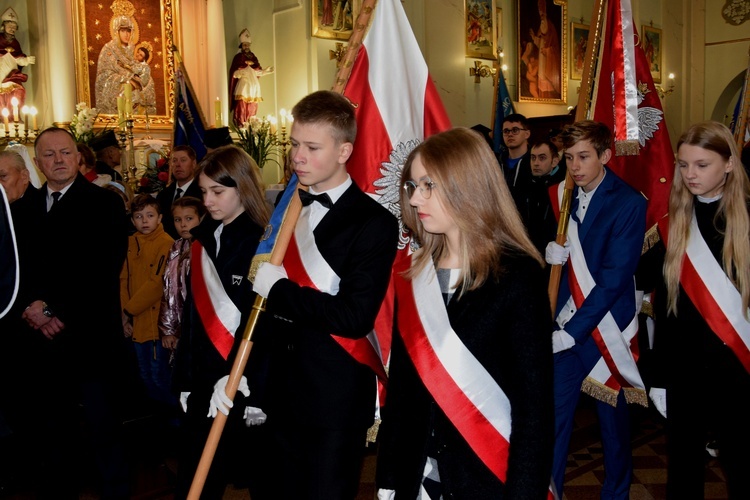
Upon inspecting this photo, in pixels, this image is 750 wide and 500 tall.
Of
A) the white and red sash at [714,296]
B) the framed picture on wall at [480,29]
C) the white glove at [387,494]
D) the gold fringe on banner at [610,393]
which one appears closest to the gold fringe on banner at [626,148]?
the white and red sash at [714,296]

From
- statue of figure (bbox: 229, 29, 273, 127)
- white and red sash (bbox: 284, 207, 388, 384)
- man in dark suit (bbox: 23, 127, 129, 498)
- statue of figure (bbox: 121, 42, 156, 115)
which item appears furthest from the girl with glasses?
statue of figure (bbox: 121, 42, 156, 115)

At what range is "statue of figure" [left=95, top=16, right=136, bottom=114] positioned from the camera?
390 inches

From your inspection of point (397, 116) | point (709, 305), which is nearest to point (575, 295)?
point (709, 305)

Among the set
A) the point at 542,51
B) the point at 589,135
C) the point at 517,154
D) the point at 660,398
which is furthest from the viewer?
the point at 542,51

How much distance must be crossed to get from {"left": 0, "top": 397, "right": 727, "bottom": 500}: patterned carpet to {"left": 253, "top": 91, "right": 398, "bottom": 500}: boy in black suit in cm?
145

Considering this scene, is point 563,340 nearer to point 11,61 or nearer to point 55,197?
point 55,197

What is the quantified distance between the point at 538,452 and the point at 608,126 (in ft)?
7.58

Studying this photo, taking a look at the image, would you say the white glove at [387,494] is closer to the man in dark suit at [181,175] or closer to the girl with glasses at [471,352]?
the girl with glasses at [471,352]

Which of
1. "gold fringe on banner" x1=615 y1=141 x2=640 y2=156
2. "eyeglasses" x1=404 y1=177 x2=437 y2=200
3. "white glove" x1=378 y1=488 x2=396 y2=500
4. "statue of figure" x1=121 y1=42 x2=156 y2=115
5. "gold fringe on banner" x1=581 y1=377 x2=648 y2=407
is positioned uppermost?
"statue of figure" x1=121 y1=42 x2=156 y2=115

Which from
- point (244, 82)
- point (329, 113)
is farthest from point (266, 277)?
point (244, 82)

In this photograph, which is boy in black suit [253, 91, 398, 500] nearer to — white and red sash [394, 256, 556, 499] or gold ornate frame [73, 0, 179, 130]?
white and red sash [394, 256, 556, 499]

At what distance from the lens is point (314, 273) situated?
227cm

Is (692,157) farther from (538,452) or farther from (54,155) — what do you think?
(54,155)

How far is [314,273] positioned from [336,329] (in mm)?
235
